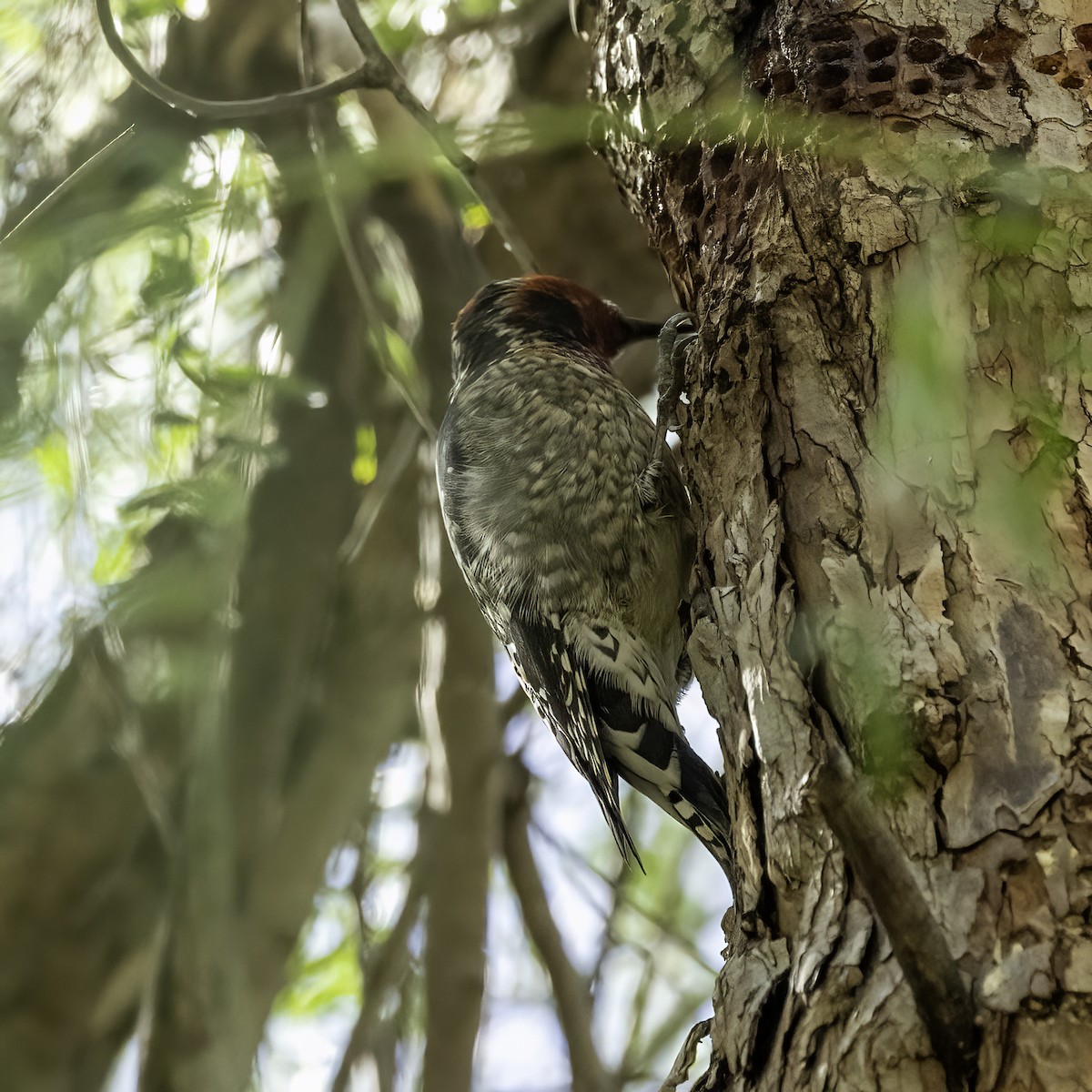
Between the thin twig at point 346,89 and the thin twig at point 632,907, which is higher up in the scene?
the thin twig at point 346,89

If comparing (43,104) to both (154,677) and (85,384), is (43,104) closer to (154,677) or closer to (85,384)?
(85,384)

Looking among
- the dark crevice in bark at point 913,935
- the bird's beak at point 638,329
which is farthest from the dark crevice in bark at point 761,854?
the bird's beak at point 638,329

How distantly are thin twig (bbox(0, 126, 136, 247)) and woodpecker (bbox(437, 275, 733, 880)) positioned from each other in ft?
3.19

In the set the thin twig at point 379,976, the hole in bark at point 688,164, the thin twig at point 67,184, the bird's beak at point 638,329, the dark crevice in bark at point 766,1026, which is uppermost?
the bird's beak at point 638,329

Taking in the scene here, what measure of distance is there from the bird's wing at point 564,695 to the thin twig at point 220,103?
1.13 metres

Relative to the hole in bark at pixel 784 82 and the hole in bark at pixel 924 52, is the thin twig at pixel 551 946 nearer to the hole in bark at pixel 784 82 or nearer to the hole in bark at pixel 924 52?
the hole in bark at pixel 784 82

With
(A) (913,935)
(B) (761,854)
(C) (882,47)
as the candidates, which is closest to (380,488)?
(C) (882,47)

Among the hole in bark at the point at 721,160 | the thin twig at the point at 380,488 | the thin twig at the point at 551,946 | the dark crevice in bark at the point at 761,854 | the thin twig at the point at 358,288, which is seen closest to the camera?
the dark crevice in bark at the point at 761,854

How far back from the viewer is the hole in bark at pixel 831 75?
1866 mm

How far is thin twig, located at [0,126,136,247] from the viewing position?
1977mm

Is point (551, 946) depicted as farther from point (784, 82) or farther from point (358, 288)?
point (784, 82)

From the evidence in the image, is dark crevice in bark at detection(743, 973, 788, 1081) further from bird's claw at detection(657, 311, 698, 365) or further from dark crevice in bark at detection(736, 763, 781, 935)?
bird's claw at detection(657, 311, 698, 365)

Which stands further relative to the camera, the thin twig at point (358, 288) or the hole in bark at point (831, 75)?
the thin twig at point (358, 288)

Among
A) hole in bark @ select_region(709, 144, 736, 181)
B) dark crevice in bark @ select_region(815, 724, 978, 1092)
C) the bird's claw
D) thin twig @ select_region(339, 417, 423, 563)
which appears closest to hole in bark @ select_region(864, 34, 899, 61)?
hole in bark @ select_region(709, 144, 736, 181)
